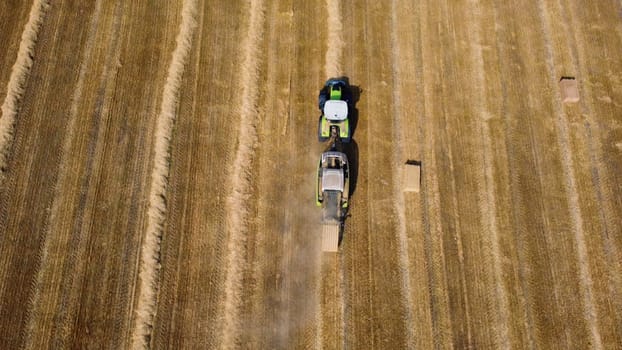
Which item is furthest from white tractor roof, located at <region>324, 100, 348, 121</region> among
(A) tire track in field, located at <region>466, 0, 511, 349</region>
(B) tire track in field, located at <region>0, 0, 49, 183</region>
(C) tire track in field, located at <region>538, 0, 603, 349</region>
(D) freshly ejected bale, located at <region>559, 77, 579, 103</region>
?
(B) tire track in field, located at <region>0, 0, 49, 183</region>

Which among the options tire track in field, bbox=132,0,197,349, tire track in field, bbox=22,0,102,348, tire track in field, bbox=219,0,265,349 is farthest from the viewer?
tire track in field, bbox=219,0,265,349

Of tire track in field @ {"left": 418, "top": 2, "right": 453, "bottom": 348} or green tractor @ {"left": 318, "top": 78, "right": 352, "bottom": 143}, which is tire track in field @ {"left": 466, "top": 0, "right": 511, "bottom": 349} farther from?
green tractor @ {"left": 318, "top": 78, "right": 352, "bottom": 143}

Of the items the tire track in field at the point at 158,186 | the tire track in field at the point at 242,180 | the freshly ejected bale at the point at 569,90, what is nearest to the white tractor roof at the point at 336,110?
the tire track in field at the point at 242,180

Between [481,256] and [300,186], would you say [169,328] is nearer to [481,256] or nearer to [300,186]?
[300,186]

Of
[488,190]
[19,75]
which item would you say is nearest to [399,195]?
[488,190]

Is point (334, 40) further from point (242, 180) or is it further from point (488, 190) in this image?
point (488, 190)

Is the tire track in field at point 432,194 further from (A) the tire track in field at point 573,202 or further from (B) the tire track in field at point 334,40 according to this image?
(A) the tire track in field at point 573,202

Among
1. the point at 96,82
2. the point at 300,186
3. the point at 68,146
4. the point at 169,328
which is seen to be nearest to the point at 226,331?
the point at 169,328
